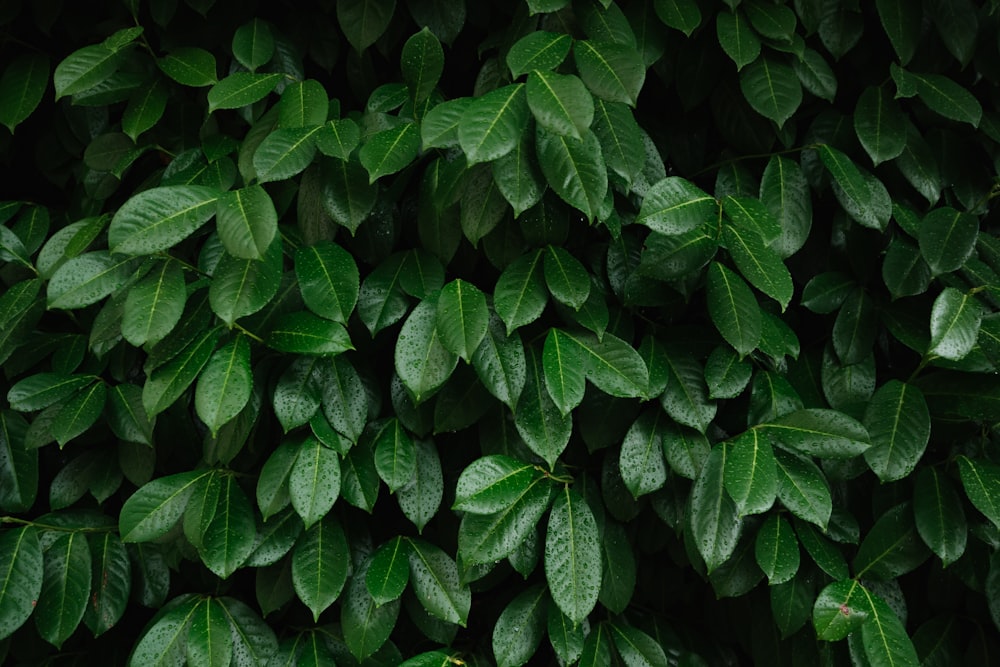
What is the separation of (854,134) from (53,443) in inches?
56.9

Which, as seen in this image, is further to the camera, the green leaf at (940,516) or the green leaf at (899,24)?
the green leaf at (899,24)

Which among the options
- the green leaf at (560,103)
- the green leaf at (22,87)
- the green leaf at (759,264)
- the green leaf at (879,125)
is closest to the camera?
the green leaf at (560,103)

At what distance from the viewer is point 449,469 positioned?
54.6 inches

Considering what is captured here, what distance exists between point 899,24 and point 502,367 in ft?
2.65

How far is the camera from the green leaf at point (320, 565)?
4.03 feet

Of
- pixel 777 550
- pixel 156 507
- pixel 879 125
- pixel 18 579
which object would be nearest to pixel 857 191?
pixel 879 125

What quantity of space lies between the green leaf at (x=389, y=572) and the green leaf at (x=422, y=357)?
27 cm

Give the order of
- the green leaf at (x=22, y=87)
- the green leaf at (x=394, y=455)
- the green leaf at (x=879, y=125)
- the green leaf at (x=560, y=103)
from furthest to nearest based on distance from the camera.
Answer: the green leaf at (x=22, y=87) → the green leaf at (x=879, y=125) → the green leaf at (x=394, y=455) → the green leaf at (x=560, y=103)

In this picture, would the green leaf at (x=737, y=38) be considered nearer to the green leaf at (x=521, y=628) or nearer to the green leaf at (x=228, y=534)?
the green leaf at (x=521, y=628)

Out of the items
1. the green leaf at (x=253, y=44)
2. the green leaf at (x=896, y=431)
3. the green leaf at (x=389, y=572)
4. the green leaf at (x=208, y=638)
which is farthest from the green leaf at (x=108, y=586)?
the green leaf at (x=896, y=431)

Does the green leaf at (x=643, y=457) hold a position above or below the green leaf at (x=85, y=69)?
below

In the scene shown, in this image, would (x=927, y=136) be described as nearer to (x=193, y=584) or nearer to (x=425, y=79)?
(x=425, y=79)

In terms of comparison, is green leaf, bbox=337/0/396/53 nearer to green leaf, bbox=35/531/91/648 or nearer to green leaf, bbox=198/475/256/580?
green leaf, bbox=198/475/256/580

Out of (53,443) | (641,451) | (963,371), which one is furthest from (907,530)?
(53,443)
